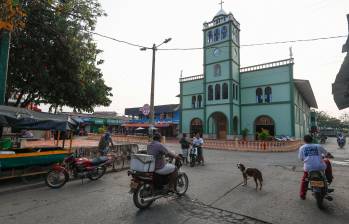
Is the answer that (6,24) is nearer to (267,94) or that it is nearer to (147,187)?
(147,187)

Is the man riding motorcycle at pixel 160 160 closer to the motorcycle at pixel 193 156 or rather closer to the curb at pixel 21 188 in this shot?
the curb at pixel 21 188

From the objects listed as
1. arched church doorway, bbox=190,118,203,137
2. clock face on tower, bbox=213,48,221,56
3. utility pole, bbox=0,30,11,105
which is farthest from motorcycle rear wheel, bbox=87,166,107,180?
clock face on tower, bbox=213,48,221,56

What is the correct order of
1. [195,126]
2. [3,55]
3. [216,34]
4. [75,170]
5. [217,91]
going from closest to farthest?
[75,170]
[3,55]
[217,91]
[216,34]
[195,126]

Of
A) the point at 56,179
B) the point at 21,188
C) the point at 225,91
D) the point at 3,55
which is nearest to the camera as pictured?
the point at 21,188

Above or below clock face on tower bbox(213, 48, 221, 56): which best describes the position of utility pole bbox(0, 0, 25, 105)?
below

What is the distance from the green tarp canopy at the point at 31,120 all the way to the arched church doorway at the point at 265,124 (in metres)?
23.9

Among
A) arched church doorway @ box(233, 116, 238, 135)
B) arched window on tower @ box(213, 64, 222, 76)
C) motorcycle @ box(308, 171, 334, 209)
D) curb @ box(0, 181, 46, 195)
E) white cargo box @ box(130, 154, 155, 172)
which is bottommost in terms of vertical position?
curb @ box(0, 181, 46, 195)

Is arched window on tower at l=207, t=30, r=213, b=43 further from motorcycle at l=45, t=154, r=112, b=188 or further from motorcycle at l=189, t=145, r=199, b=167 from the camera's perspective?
motorcycle at l=45, t=154, r=112, b=188

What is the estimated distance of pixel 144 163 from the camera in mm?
5590

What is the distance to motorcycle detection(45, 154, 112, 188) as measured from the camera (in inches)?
292

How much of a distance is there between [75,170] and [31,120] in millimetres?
2241

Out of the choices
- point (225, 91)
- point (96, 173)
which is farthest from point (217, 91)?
point (96, 173)

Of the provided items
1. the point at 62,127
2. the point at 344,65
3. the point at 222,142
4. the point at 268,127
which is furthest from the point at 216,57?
the point at 344,65

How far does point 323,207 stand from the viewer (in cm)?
549
